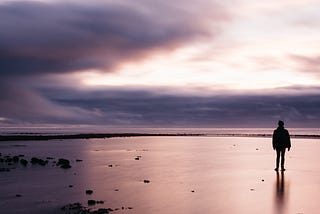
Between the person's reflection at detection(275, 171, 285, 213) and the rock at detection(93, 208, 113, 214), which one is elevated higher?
the person's reflection at detection(275, 171, 285, 213)

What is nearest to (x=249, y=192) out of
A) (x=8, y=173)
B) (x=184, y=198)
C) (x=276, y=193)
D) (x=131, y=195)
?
(x=276, y=193)

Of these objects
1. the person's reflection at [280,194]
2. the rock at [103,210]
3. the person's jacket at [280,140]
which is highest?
the person's jacket at [280,140]

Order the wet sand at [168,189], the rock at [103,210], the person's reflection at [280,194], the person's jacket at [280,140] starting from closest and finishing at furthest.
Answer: the rock at [103,210], the person's reflection at [280,194], the wet sand at [168,189], the person's jacket at [280,140]

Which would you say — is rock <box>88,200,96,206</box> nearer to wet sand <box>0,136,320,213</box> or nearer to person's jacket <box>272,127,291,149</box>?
wet sand <box>0,136,320,213</box>

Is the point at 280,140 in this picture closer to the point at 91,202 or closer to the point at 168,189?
the point at 168,189

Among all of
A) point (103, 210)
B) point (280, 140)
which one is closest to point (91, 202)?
point (103, 210)

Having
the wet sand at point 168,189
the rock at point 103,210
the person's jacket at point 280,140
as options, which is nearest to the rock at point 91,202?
the wet sand at point 168,189

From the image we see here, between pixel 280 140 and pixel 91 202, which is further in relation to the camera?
pixel 280 140

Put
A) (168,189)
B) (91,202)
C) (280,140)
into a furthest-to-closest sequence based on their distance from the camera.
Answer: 1. (280,140)
2. (168,189)
3. (91,202)

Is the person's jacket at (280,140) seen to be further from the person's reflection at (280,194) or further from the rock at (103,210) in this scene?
the rock at (103,210)

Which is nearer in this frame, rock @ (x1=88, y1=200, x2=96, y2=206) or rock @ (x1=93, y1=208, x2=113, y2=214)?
rock @ (x1=93, y1=208, x2=113, y2=214)

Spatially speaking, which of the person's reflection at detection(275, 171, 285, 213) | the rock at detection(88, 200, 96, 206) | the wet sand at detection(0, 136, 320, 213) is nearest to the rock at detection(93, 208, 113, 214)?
the wet sand at detection(0, 136, 320, 213)

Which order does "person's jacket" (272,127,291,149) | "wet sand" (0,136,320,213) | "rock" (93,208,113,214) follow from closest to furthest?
"rock" (93,208,113,214), "wet sand" (0,136,320,213), "person's jacket" (272,127,291,149)

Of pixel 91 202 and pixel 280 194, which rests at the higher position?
pixel 280 194
